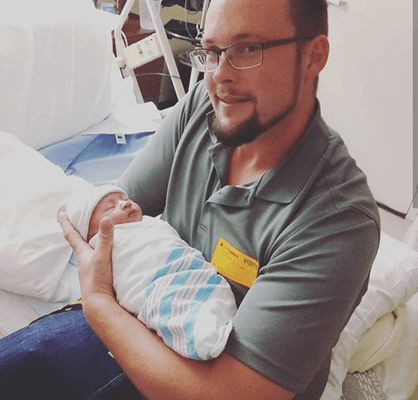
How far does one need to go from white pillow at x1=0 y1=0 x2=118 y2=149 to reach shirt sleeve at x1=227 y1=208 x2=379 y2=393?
1292 mm

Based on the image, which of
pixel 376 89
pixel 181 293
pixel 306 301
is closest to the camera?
pixel 306 301

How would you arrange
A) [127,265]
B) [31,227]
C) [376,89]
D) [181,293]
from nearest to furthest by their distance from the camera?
[181,293], [127,265], [31,227], [376,89]

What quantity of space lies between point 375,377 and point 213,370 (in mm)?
701

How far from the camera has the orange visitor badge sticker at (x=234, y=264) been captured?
34.9 inches

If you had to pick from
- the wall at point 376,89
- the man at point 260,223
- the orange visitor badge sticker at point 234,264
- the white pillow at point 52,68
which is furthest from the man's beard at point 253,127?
the wall at point 376,89

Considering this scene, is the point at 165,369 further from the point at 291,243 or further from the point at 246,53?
the point at 246,53

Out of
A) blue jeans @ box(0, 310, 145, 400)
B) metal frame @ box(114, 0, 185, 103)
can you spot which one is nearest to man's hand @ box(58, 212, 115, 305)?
blue jeans @ box(0, 310, 145, 400)

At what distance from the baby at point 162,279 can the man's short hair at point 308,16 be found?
52 cm

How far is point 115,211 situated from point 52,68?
0.93m

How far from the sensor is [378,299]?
1253 millimetres

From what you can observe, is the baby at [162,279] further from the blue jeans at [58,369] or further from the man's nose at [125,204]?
the blue jeans at [58,369]

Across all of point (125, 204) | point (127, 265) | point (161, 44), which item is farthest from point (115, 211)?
point (161, 44)

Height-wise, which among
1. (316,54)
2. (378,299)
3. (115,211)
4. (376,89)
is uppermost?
(316,54)

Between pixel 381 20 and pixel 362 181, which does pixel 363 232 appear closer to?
pixel 362 181
